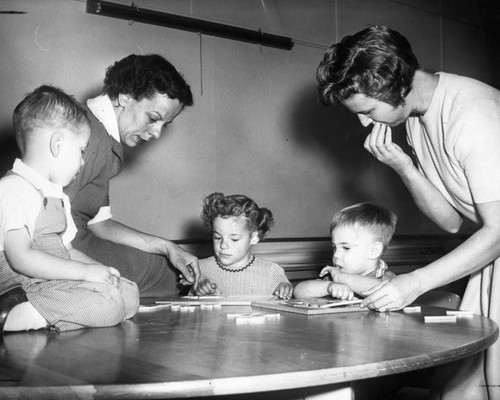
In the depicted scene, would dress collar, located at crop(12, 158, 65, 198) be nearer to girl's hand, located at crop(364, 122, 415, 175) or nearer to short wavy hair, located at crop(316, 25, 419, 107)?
short wavy hair, located at crop(316, 25, 419, 107)

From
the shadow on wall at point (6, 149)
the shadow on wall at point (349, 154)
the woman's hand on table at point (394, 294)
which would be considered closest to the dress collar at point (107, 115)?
the shadow on wall at point (6, 149)

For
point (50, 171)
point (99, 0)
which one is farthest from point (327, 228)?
point (50, 171)

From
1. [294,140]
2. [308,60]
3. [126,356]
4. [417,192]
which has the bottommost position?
[126,356]

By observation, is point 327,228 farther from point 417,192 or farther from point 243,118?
point 417,192

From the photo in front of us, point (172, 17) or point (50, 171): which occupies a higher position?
point (172, 17)

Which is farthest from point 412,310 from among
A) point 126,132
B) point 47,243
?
point 126,132

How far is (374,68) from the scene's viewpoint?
2131 mm

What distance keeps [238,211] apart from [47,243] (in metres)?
1.51

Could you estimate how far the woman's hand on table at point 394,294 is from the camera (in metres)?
1.99

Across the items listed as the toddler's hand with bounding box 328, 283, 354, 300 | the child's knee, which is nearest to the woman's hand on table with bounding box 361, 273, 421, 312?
the toddler's hand with bounding box 328, 283, 354, 300

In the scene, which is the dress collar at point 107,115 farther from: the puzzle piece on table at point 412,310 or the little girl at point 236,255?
the puzzle piece on table at point 412,310

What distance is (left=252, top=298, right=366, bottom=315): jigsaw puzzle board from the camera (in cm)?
198

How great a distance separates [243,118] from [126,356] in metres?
3.49

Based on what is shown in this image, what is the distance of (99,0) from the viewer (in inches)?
151
